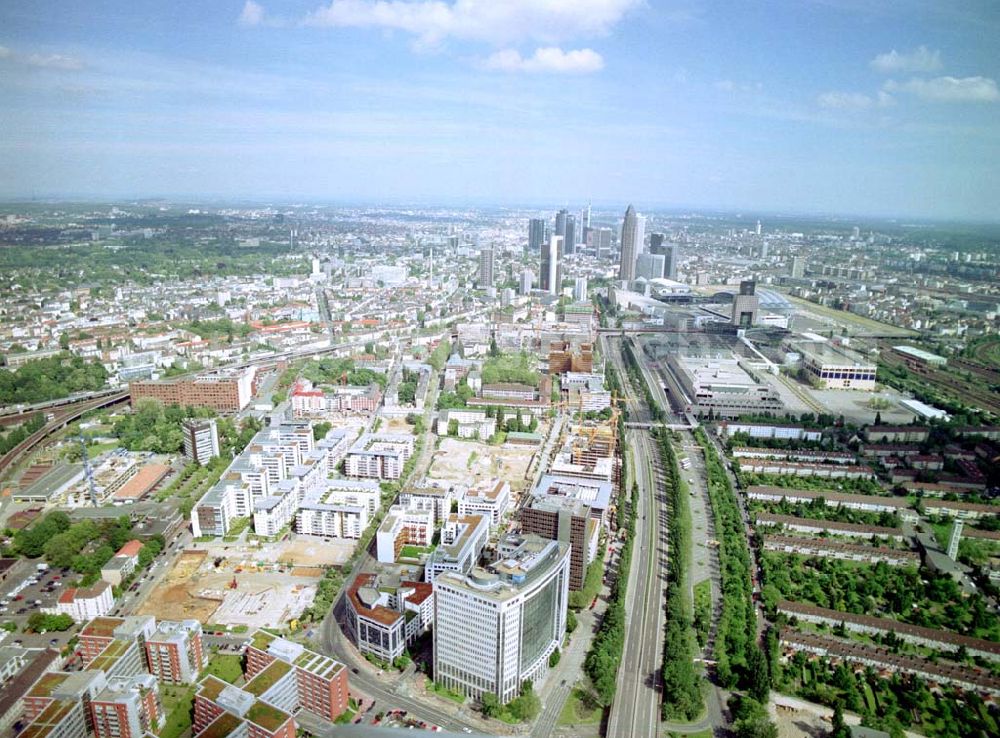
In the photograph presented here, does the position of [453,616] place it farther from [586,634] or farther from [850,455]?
[850,455]

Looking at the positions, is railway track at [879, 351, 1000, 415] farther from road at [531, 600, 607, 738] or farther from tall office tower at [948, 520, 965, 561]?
road at [531, 600, 607, 738]

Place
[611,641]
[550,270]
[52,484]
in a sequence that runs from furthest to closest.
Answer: [550,270] < [52,484] < [611,641]

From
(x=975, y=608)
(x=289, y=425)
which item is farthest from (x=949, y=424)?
(x=289, y=425)

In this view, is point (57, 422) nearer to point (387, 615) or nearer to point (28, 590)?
point (28, 590)

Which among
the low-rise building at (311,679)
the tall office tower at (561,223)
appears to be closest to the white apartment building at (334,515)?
the low-rise building at (311,679)

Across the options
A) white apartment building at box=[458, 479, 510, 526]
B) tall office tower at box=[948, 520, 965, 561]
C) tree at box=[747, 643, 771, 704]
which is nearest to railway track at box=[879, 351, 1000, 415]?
tall office tower at box=[948, 520, 965, 561]

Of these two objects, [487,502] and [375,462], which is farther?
[375,462]

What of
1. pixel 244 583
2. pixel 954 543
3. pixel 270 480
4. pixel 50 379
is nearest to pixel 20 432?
pixel 50 379
